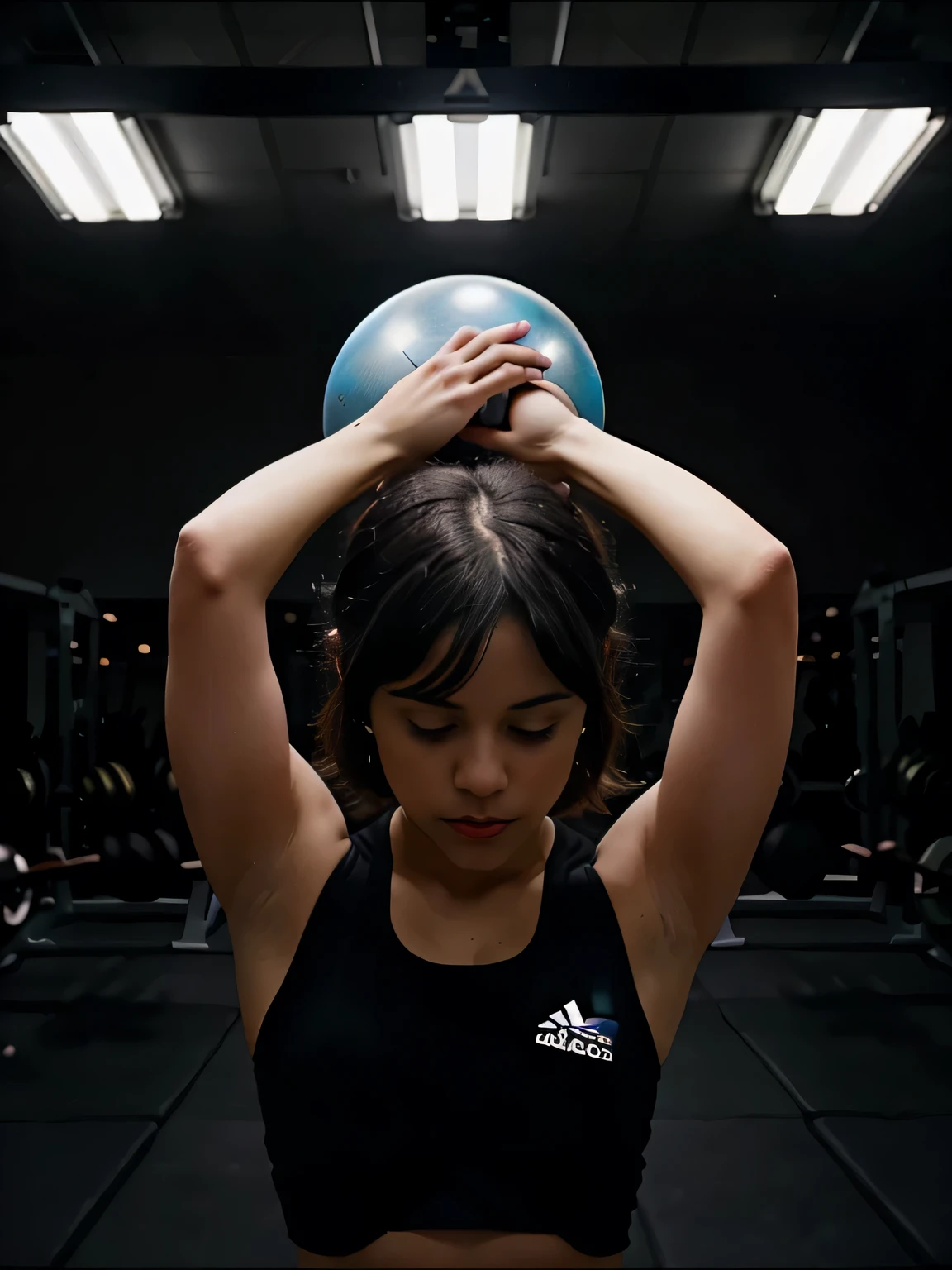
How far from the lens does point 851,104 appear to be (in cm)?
132

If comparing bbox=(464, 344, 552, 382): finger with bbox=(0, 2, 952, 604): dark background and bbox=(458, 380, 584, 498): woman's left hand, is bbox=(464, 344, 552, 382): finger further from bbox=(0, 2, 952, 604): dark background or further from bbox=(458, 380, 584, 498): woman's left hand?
bbox=(0, 2, 952, 604): dark background

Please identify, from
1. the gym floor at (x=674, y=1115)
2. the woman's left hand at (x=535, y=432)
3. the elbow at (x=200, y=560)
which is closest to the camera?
the elbow at (x=200, y=560)

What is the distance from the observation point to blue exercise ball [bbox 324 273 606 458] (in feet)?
3.56

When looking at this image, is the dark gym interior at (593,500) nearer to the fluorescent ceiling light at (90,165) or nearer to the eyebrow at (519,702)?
the fluorescent ceiling light at (90,165)

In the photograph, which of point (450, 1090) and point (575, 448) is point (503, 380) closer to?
point (575, 448)

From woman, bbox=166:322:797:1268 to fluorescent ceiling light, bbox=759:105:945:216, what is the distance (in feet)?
2.12

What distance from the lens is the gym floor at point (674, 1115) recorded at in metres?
1.31

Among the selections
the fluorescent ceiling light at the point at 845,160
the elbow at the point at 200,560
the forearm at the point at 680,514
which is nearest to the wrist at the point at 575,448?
the forearm at the point at 680,514

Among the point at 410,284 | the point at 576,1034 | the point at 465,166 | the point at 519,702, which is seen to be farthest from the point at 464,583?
the point at 465,166

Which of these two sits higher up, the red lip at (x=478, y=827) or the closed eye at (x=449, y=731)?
the closed eye at (x=449, y=731)

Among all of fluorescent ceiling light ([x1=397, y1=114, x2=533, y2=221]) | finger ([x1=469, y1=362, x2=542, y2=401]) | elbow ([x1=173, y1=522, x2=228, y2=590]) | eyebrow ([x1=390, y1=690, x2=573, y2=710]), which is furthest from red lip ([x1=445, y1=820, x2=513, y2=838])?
fluorescent ceiling light ([x1=397, y1=114, x2=533, y2=221])

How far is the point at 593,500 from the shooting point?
1.30m

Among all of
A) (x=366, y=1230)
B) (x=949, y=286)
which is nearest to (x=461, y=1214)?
(x=366, y=1230)

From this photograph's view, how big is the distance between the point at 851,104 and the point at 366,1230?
1.66 meters
